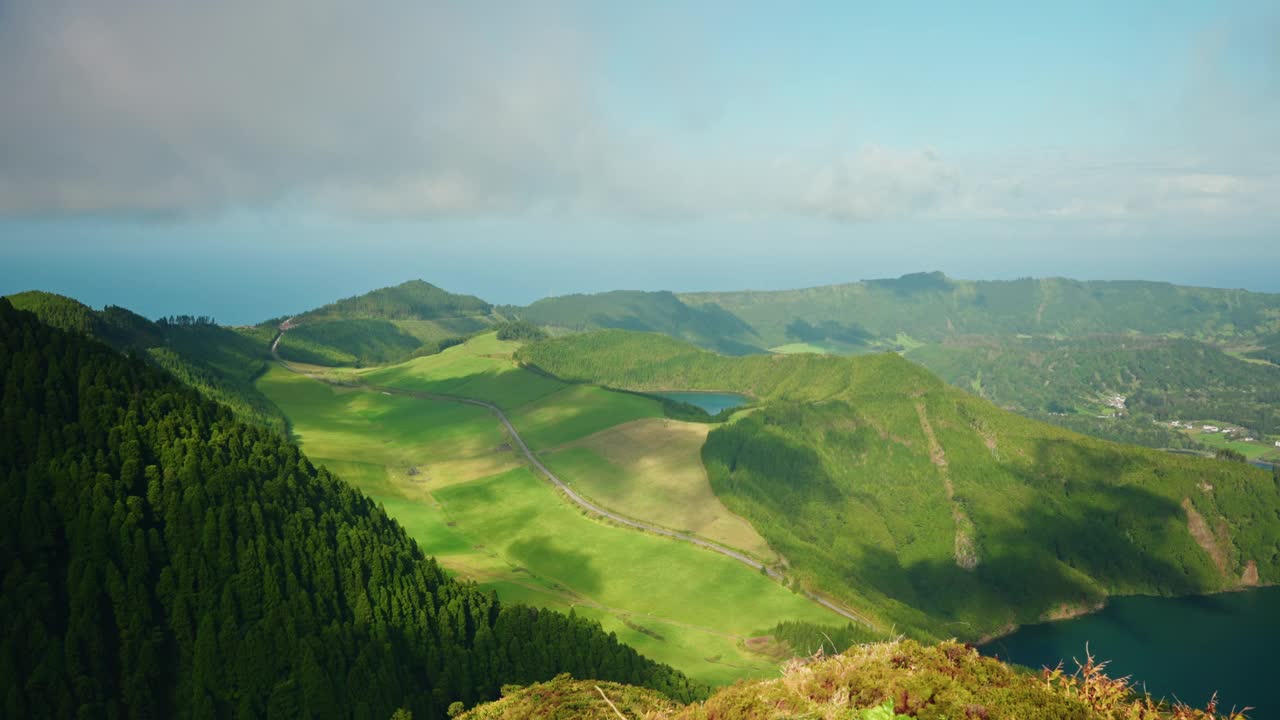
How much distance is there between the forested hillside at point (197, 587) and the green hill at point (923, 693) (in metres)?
44.7

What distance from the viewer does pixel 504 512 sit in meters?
140

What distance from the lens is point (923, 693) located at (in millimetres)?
15039

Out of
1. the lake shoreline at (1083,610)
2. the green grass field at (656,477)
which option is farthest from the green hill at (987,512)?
the green grass field at (656,477)

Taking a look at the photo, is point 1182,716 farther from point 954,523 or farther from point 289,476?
point 954,523

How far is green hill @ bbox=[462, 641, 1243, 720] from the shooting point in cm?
1402

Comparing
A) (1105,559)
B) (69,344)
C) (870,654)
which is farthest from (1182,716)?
(1105,559)

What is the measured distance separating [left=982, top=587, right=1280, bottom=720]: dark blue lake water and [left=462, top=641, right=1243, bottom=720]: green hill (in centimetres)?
11497

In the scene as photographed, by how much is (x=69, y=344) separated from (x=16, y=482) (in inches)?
816

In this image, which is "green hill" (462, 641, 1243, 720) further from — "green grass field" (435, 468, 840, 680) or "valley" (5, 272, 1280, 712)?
"valley" (5, 272, 1280, 712)

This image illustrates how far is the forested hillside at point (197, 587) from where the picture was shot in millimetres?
49281

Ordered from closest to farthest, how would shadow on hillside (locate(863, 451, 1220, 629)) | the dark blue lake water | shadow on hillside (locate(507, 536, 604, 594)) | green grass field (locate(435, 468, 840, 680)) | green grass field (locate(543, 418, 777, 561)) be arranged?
green grass field (locate(435, 468, 840, 680))
the dark blue lake water
shadow on hillside (locate(507, 536, 604, 594))
green grass field (locate(543, 418, 777, 561))
shadow on hillside (locate(863, 451, 1220, 629))

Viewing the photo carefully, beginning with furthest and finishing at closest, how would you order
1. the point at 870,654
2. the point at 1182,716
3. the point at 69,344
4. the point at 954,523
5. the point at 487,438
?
the point at 487,438
the point at 954,523
the point at 69,344
the point at 870,654
the point at 1182,716

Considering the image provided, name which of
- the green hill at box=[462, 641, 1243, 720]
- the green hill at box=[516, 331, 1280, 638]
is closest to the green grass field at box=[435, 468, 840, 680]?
the green hill at box=[516, 331, 1280, 638]

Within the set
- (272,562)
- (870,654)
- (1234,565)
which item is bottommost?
(1234,565)
